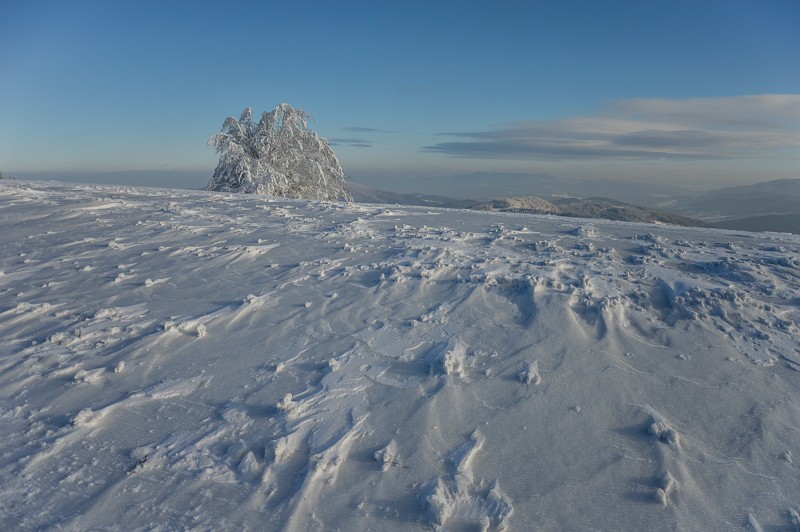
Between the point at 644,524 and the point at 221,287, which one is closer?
the point at 644,524

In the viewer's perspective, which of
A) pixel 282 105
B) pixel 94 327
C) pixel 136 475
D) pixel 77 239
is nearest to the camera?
pixel 136 475

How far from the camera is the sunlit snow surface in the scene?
2.44 meters

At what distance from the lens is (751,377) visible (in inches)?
126

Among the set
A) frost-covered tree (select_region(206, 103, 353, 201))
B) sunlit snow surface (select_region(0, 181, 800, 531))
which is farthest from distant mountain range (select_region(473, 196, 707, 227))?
frost-covered tree (select_region(206, 103, 353, 201))

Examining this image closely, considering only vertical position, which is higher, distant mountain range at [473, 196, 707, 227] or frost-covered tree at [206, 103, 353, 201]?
frost-covered tree at [206, 103, 353, 201]

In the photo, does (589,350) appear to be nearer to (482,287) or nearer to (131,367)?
(482,287)

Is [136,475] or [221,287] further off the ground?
[221,287]

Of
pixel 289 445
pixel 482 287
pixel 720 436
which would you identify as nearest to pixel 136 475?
pixel 289 445

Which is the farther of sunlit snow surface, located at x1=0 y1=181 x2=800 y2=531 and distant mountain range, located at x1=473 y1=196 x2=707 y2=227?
distant mountain range, located at x1=473 y1=196 x2=707 y2=227

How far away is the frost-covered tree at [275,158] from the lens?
1923 cm

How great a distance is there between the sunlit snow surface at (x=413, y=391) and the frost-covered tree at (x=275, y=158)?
14.0m

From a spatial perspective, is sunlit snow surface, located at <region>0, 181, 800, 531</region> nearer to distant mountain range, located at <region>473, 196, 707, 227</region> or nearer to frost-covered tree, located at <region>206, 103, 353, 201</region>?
distant mountain range, located at <region>473, 196, 707, 227</region>

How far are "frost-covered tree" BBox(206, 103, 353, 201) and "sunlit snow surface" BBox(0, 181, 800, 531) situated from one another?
45.8 feet

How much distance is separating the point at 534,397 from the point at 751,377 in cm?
159
